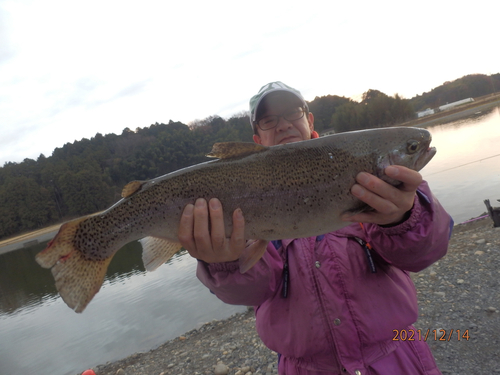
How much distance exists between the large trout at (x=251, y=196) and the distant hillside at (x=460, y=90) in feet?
378

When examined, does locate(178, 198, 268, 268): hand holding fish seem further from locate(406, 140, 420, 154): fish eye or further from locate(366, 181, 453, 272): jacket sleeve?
locate(406, 140, 420, 154): fish eye

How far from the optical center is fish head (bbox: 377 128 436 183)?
108 inches

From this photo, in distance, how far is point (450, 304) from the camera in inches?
242

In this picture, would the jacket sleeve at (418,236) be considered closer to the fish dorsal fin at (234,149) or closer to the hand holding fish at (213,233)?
the hand holding fish at (213,233)

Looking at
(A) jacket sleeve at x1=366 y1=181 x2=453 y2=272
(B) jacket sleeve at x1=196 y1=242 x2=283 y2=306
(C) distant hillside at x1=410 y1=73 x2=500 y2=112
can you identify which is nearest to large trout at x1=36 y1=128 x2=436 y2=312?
(B) jacket sleeve at x1=196 y1=242 x2=283 y2=306

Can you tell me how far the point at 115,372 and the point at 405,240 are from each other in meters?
8.70

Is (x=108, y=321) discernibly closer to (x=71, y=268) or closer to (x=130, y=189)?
(x=71, y=268)

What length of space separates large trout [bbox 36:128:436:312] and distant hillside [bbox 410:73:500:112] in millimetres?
115108

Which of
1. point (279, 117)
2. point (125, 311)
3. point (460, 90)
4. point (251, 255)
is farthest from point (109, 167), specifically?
point (460, 90)

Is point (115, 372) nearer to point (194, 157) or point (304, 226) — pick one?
point (304, 226)

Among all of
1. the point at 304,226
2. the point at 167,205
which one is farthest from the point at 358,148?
the point at 167,205

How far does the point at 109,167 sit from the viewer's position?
83500 millimetres

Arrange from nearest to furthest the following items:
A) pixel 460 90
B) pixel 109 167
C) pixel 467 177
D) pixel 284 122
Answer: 1. pixel 284 122
2. pixel 467 177
3. pixel 109 167
4. pixel 460 90

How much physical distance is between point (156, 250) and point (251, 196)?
1.06 metres
